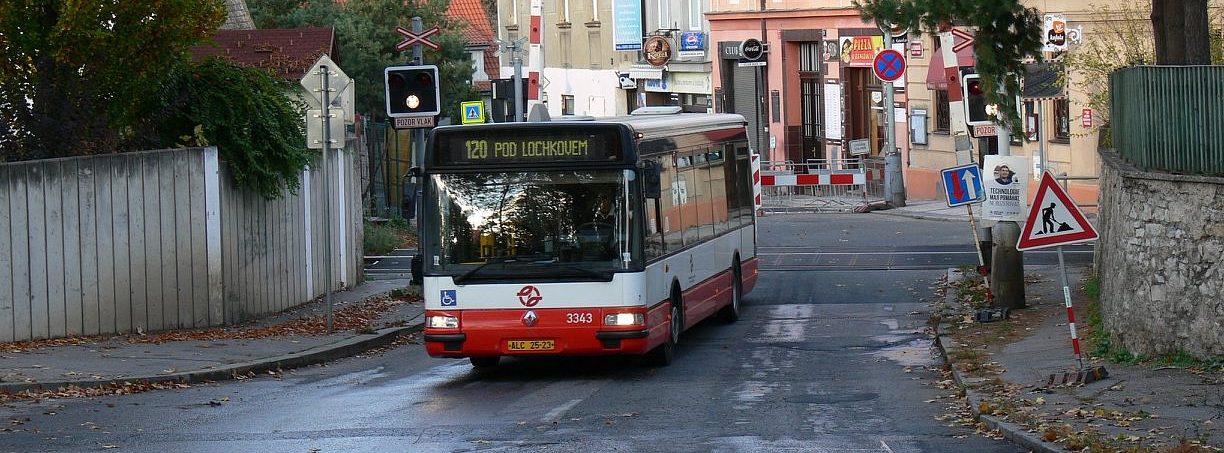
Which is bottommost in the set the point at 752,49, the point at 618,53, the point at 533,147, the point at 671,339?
the point at 671,339

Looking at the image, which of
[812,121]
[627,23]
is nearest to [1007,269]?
[812,121]

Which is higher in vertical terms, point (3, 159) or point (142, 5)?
point (142, 5)

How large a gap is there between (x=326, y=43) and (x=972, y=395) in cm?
1936

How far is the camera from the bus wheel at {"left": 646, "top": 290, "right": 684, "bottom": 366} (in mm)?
16062

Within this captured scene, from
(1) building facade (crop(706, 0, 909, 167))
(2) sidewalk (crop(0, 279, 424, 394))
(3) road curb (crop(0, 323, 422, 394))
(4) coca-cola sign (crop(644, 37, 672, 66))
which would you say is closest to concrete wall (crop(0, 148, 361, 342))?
(2) sidewalk (crop(0, 279, 424, 394))

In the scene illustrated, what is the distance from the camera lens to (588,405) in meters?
13.3

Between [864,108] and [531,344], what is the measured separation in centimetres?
3361

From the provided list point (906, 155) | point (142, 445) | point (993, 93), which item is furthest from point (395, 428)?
point (906, 155)

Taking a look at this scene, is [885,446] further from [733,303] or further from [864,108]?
[864,108]

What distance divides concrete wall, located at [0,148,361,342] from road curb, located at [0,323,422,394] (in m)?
2.02

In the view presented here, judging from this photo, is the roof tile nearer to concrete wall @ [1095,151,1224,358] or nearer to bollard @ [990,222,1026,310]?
bollard @ [990,222,1026,310]

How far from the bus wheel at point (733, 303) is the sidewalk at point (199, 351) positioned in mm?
3665

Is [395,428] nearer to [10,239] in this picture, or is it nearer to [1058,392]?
[1058,392]

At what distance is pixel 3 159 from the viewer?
59.0ft
